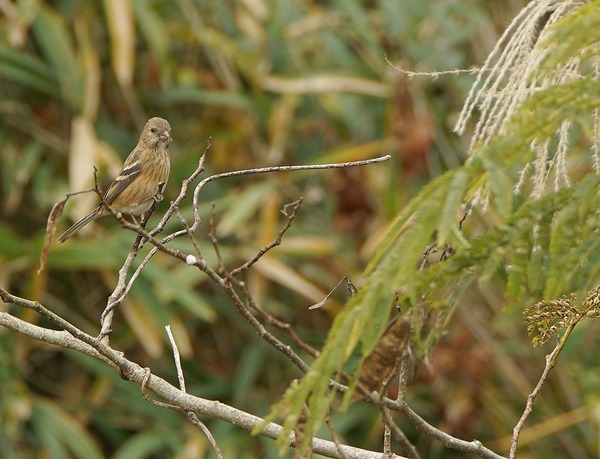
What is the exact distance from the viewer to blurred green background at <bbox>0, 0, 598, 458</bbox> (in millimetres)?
6250

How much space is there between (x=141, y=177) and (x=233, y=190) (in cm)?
219

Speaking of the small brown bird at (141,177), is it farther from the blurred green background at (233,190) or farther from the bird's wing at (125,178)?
the blurred green background at (233,190)

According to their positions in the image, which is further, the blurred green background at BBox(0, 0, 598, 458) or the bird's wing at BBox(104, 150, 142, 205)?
the blurred green background at BBox(0, 0, 598, 458)

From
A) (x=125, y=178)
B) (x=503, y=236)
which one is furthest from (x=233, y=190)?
(x=503, y=236)

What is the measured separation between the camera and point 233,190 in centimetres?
707

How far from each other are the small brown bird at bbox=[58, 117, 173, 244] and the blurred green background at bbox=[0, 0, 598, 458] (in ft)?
3.36

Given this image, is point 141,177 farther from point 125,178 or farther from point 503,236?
point 503,236

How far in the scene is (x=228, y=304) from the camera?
6867 mm

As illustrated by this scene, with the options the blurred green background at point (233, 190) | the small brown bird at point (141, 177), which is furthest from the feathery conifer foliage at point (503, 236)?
the blurred green background at point (233, 190)

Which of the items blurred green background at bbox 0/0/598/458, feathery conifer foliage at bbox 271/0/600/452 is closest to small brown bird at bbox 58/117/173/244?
blurred green background at bbox 0/0/598/458

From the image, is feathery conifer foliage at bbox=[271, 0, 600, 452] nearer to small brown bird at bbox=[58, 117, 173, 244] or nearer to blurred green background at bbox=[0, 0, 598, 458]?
small brown bird at bbox=[58, 117, 173, 244]

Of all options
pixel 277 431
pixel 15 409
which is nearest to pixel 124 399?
pixel 15 409

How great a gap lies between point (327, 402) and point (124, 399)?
4762mm

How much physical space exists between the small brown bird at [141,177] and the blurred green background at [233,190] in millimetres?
1024
